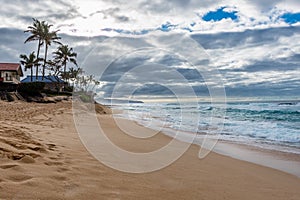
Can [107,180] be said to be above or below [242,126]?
above

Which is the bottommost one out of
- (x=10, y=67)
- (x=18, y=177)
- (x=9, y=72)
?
(x=18, y=177)

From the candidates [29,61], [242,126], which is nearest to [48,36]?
[29,61]

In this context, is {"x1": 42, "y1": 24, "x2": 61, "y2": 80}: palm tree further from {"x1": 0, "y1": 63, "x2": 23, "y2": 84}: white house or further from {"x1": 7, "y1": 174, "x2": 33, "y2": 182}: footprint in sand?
{"x1": 7, "y1": 174, "x2": 33, "y2": 182}: footprint in sand

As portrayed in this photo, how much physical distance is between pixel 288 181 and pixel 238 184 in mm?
1319

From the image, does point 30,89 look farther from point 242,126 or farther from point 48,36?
point 242,126

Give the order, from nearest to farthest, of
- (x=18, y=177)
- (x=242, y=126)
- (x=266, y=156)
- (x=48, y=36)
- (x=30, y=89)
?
(x=18, y=177), (x=266, y=156), (x=242, y=126), (x=30, y=89), (x=48, y=36)

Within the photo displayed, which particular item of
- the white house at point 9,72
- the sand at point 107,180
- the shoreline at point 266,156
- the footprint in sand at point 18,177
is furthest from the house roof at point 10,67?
the footprint in sand at point 18,177

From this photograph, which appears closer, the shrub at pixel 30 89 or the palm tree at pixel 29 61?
the shrub at pixel 30 89

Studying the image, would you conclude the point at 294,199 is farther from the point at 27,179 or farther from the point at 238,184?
the point at 27,179

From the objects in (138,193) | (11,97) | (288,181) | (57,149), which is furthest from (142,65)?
(11,97)

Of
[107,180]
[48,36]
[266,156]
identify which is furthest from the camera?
[48,36]

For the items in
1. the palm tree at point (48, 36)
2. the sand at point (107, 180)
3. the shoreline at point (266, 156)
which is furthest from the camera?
the palm tree at point (48, 36)

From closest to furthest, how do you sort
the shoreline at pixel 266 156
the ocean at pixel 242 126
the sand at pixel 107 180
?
the sand at pixel 107 180 < the shoreline at pixel 266 156 < the ocean at pixel 242 126

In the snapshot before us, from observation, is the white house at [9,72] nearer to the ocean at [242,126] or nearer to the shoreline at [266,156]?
the ocean at [242,126]
